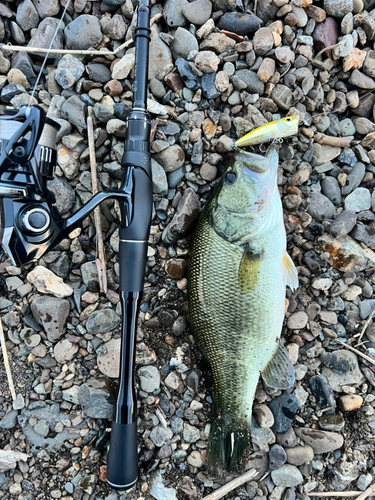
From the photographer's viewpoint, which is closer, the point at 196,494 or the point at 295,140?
the point at 196,494

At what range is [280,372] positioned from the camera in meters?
2.40

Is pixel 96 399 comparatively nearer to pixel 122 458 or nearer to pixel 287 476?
pixel 122 458

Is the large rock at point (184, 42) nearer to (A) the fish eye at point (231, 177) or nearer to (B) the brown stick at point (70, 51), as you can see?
(B) the brown stick at point (70, 51)

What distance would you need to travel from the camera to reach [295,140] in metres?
2.63

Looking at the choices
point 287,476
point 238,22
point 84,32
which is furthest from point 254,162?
point 287,476

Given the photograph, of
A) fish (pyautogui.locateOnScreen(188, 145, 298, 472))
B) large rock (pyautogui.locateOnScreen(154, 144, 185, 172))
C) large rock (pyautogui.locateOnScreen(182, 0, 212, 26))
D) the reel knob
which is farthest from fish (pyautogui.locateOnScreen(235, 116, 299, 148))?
the reel knob

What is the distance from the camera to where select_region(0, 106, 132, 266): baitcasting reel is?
1771mm

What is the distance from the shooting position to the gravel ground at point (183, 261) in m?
2.35

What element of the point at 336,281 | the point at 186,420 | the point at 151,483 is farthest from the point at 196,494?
the point at 336,281

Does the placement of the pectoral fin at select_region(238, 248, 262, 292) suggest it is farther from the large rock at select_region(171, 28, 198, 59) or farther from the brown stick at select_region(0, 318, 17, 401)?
the brown stick at select_region(0, 318, 17, 401)

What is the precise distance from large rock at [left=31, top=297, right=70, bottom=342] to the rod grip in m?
0.74

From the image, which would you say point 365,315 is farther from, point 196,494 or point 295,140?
point 196,494

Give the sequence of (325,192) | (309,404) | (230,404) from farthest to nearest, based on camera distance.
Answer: (325,192)
(309,404)
(230,404)

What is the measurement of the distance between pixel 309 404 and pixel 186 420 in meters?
0.89
